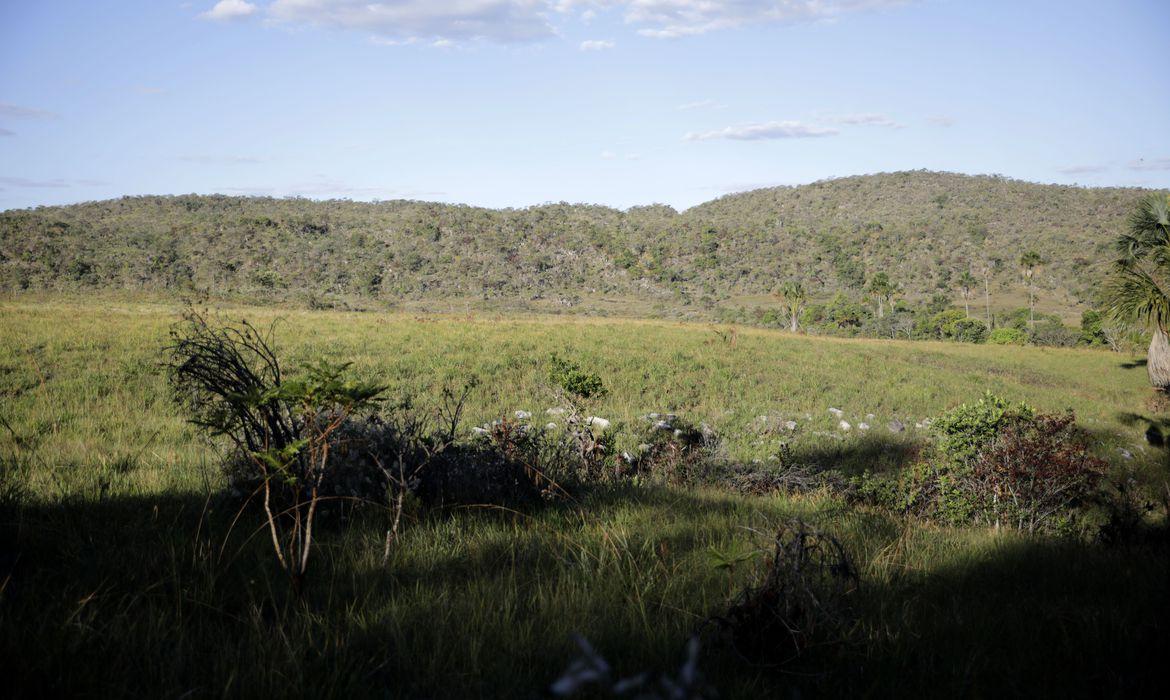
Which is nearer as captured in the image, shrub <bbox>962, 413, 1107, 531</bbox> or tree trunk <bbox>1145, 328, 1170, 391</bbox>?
shrub <bbox>962, 413, 1107, 531</bbox>

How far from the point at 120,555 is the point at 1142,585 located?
4.91m

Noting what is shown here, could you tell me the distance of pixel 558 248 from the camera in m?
107

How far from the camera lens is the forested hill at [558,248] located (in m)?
74.5

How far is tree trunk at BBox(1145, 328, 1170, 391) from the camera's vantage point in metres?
23.1

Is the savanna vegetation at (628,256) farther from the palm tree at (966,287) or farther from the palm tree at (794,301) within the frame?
the palm tree at (794,301)

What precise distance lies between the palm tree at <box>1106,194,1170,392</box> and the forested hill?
50.8 m

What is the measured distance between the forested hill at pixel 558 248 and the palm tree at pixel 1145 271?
2000 inches

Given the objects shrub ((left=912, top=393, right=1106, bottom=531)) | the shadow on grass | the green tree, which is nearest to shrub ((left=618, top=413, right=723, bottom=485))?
shrub ((left=912, top=393, right=1106, bottom=531))

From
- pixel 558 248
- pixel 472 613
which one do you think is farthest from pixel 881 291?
pixel 472 613

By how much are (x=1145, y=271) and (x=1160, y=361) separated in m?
4.32

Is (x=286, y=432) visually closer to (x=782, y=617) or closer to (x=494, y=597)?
(x=494, y=597)

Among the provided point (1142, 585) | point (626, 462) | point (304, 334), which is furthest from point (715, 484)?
point (304, 334)

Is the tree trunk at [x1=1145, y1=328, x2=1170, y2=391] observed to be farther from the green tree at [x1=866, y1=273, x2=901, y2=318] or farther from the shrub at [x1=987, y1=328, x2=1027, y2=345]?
the green tree at [x1=866, y1=273, x2=901, y2=318]

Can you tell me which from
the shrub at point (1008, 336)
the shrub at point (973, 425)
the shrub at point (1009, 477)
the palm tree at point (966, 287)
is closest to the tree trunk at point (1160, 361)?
the shrub at point (973, 425)
